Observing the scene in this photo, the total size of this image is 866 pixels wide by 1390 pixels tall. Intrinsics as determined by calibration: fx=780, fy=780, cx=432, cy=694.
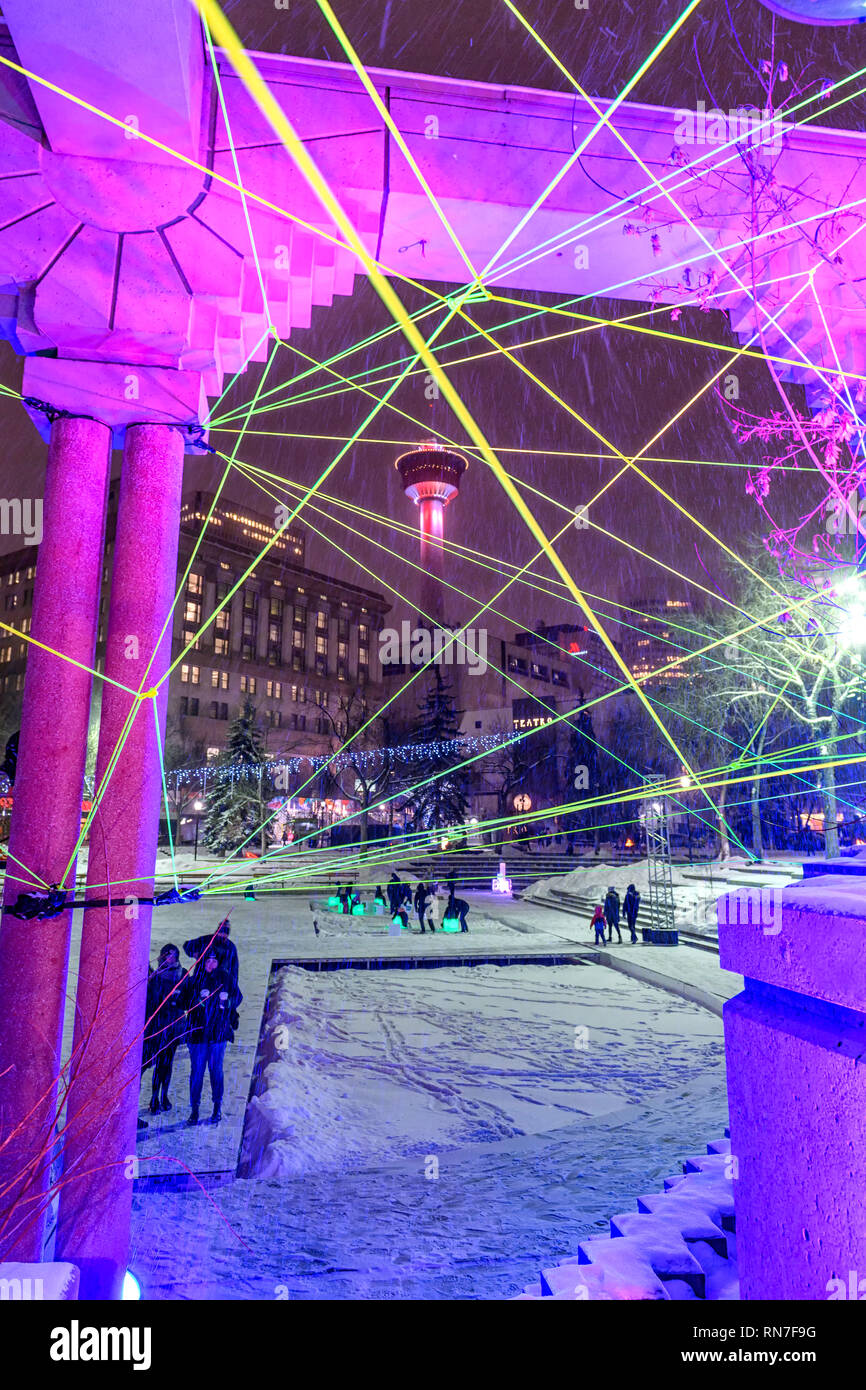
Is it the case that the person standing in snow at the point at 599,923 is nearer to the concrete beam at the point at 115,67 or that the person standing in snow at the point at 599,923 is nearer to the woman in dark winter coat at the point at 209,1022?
the woman in dark winter coat at the point at 209,1022

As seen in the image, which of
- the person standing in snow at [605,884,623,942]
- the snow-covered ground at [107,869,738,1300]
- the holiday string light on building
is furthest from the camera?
the holiday string light on building

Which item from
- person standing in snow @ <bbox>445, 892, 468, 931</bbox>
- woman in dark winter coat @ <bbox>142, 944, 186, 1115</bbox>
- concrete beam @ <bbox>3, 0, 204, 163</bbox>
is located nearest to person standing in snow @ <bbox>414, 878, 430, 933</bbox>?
person standing in snow @ <bbox>445, 892, 468, 931</bbox>

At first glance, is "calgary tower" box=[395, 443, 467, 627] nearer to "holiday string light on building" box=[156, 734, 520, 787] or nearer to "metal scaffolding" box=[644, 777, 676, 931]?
"holiday string light on building" box=[156, 734, 520, 787]

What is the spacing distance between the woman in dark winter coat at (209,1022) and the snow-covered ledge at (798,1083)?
242 inches

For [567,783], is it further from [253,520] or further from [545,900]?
[253,520]

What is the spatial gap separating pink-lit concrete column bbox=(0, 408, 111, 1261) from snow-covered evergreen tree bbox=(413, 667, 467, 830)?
40.1 m

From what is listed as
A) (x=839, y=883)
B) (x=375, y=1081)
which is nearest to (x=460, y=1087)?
(x=375, y=1081)

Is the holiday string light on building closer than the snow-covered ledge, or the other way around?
the snow-covered ledge

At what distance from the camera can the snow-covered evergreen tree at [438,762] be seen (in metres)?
44.3

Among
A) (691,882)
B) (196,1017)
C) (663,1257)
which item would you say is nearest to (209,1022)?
(196,1017)

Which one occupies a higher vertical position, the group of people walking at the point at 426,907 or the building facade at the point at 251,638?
the building facade at the point at 251,638

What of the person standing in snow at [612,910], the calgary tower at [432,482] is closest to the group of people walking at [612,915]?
the person standing in snow at [612,910]

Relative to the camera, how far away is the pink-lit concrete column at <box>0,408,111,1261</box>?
11.6 ft
